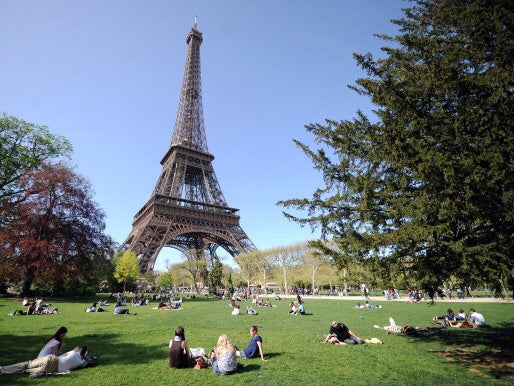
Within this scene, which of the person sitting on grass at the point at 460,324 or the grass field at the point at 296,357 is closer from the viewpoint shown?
the grass field at the point at 296,357

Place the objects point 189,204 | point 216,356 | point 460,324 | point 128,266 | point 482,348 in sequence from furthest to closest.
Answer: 1. point 189,204
2. point 128,266
3. point 460,324
4. point 482,348
5. point 216,356

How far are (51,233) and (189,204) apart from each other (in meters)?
27.5

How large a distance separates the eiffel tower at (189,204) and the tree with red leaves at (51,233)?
41.2ft

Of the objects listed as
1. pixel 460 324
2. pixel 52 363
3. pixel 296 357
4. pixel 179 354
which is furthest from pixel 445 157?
pixel 460 324

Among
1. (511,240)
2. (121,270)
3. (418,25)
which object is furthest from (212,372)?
(121,270)

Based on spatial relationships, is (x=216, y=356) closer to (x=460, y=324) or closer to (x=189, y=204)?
(x=460, y=324)

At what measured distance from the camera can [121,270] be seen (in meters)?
40.4

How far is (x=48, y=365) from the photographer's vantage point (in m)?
A: 6.40

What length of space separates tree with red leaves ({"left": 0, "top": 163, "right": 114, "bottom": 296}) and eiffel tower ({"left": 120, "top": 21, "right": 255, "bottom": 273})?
41.2ft

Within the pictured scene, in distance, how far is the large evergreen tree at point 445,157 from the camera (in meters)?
5.78

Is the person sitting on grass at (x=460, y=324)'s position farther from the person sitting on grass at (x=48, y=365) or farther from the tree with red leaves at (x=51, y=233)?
the tree with red leaves at (x=51, y=233)

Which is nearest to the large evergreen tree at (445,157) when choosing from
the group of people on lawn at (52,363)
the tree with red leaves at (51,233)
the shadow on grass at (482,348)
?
the shadow on grass at (482,348)

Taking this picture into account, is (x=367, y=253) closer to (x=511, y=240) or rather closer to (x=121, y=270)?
(x=511, y=240)

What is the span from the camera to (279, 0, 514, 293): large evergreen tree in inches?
228
